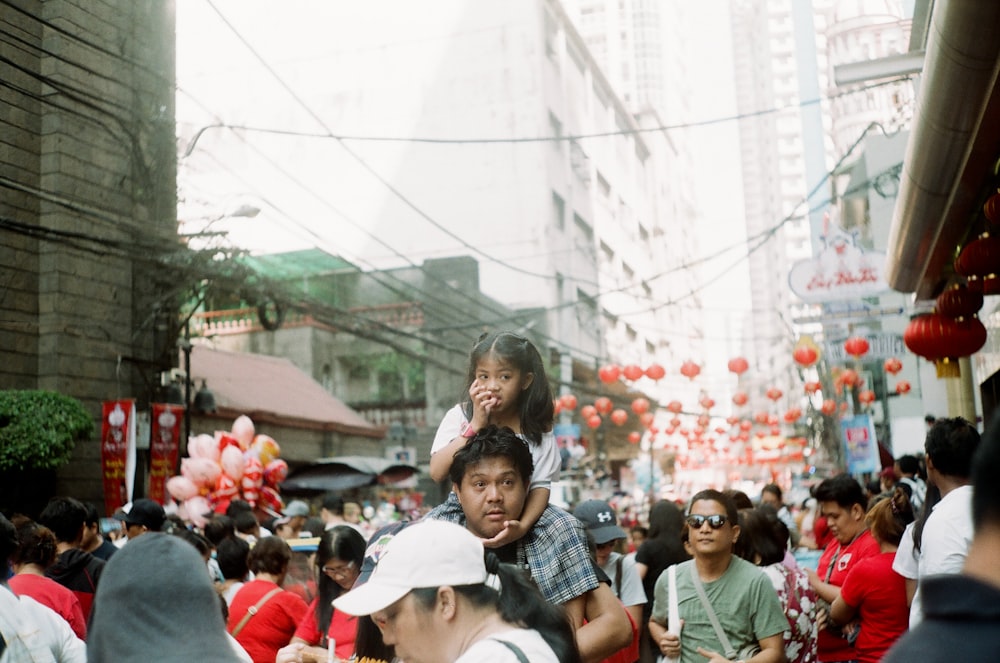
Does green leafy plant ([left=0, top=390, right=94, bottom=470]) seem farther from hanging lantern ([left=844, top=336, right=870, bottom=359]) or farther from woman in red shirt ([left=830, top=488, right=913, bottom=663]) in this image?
hanging lantern ([left=844, top=336, right=870, bottom=359])

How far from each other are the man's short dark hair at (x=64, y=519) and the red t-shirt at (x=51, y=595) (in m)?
1.03

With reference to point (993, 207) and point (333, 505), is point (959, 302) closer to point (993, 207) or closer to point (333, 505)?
point (993, 207)

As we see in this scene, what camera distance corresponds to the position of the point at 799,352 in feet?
72.9

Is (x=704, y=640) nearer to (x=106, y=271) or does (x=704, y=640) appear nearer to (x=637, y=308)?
(x=106, y=271)

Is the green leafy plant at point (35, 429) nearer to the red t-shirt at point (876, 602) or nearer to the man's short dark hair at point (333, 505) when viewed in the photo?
the man's short dark hair at point (333, 505)

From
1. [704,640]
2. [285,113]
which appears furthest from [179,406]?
[285,113]

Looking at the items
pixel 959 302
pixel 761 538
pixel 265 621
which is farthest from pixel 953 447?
pixel 959 302

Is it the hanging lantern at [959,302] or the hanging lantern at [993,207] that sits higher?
the hanging lantern at [993,207]

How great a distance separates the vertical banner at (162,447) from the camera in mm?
17188

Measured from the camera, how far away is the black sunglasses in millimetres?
5496

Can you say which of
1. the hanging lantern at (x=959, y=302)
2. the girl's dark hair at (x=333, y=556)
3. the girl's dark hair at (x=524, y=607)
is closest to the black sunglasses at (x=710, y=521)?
the girl's dark hair at (x=333, y=556)

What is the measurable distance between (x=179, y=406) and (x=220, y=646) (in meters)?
A: 16.1

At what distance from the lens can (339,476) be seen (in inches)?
760

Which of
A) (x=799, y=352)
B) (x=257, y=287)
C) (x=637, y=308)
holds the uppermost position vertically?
(x=637, y=308)
